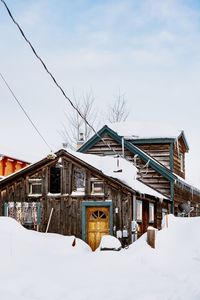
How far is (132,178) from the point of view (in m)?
22.6

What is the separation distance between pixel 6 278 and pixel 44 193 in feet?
40.3

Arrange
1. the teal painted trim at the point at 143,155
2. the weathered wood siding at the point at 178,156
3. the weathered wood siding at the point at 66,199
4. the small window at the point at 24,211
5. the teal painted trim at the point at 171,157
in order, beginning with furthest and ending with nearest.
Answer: the weathered wood siding at the point at 178,156
the teal painted trim at the point at 171,157
the teal painted trim at the point at 143,155
the small window at the point at 24,211
the weathered wood siding at the point at 66,199

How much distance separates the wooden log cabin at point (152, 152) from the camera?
1075 inches

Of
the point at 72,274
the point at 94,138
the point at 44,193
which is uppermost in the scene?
the point at 94,138

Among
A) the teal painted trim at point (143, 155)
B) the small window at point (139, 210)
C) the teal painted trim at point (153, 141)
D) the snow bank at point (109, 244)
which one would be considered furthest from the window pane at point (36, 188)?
the teal painted trim at point (153, 141)

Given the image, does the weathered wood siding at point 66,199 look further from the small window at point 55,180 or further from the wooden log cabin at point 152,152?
the wooden log cabin at point 152,152

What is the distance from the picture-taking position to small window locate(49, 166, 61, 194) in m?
22.7

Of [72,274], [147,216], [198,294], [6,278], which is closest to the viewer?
[198,294]

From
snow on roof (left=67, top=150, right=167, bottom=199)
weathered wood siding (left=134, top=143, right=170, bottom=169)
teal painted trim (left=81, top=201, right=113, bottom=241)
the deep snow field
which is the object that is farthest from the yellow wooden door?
weathered wood siding (left=134, top=143, right=170, bottom=169)

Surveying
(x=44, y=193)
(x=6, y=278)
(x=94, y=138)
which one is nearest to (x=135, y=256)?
(x=6, y=278)

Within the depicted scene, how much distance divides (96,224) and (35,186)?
364 cm

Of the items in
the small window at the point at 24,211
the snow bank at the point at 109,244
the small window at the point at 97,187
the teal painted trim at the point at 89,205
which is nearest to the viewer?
the snow bank at the point at 109,244

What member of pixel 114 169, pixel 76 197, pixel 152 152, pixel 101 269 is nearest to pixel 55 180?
pixel 76 197

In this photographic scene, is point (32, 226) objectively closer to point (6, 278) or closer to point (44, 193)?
point (44, 193)
